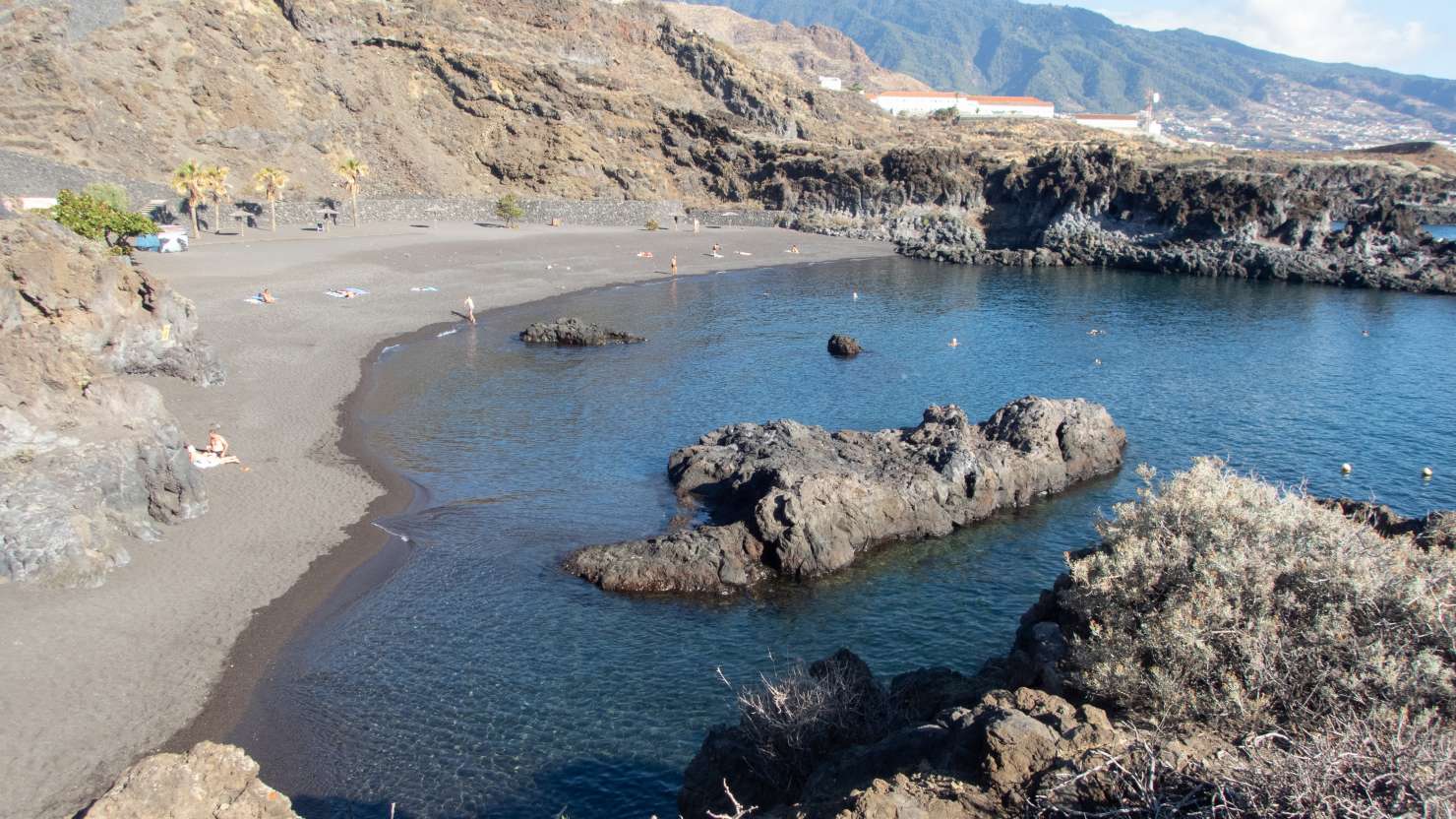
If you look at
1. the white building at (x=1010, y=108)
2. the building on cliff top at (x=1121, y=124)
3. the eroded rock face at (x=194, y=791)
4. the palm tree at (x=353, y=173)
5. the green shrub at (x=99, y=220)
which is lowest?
the eroded rock face at (x=194, y=791)

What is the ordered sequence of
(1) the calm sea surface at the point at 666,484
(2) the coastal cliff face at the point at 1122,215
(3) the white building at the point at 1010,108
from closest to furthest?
(1) the calm sea surface at the point at 666,484 → (2) the coastal cliff face at the point at 1122,215 → (3) the white building at the point at 1010,108

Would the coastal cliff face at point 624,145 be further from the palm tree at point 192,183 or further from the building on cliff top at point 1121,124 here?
the building on cliff top at point 1121,124

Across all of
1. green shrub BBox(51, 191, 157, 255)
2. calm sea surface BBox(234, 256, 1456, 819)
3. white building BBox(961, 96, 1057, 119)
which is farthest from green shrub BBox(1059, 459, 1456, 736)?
white building BBox(961, 96, 1057, 119)

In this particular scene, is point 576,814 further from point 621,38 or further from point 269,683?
point 621,38

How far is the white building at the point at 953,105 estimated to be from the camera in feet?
509

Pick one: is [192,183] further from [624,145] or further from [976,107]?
[976,107]

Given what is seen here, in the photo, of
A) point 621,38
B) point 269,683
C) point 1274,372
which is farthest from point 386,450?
point 621,38

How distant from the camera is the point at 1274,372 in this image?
124ft

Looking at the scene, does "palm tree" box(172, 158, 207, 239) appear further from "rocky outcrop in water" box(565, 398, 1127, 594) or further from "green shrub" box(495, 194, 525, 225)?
"rocky outcrop in water" box(565, 398, 1127, 594)

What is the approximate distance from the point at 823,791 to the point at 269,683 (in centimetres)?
1038

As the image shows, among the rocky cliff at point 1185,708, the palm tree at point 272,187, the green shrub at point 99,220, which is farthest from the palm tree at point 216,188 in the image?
the rocky cliff at point 1185,708

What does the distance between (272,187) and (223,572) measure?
48.5 metres

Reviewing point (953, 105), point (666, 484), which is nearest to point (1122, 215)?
point (666, 484)

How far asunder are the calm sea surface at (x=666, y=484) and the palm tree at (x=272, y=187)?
23.8m
